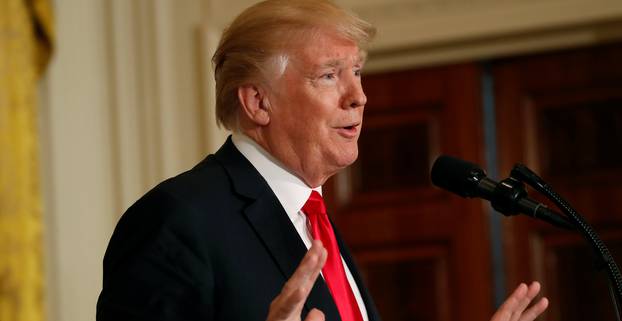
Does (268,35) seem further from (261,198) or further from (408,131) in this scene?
(408,131)

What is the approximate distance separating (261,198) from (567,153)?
7.13 feet

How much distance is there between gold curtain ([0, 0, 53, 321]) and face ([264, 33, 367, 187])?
1.60 m

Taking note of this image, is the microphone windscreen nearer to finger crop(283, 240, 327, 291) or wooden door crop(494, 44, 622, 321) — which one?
finger crop(283, 240, 327, 291)

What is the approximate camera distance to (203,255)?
6.24ft

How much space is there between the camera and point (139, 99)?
13.5ft

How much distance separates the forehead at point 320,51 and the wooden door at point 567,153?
196 cm

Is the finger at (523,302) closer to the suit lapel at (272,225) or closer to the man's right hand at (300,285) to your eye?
the suit lapel at (272,225)

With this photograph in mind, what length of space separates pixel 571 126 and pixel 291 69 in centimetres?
207

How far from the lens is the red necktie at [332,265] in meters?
2.09

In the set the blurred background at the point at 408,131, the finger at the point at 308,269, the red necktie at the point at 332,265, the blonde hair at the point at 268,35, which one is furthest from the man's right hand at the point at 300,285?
the blurred background at the point at 408,131

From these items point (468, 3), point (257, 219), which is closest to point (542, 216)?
point (257, 219)

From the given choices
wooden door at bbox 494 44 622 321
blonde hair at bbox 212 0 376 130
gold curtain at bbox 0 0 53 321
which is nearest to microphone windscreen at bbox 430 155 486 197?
blonde hair at bbox 212 0 376 130

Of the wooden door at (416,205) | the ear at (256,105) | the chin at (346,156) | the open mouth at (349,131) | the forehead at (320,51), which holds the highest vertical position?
the forehead at (320,51)

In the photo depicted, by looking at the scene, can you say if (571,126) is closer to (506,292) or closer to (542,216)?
(506,292)
